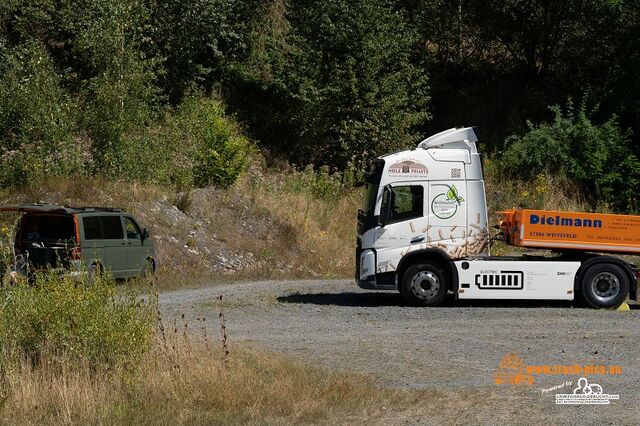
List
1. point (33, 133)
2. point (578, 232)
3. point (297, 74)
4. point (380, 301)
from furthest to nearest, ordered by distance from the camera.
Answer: point (297, 74)
point (33, 133)
point (380, 301)
point (578, 232)

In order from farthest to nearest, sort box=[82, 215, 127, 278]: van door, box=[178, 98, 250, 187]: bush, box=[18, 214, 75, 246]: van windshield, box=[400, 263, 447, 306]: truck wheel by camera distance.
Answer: box=[178, 98, 250, 187]: bush < box=[82, 215, 127, 278]: van door < box=[18, 214, 75, 246]: van windshield < box=[400, 263, 447, 306]: truck wheel

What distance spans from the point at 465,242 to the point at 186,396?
957cm

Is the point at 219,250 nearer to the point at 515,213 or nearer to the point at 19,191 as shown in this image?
the point at 19,191

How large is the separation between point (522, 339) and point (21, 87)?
19.8m

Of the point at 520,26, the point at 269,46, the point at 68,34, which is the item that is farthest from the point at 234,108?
the point at 520,26

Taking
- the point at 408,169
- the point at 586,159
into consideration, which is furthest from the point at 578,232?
the point at 586,159

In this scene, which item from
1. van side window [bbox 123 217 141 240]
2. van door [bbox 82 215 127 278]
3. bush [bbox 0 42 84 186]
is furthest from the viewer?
bush [bbox 0 42 84 186]

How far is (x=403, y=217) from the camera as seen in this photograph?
63.3 feet

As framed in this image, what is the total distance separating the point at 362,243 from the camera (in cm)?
1972

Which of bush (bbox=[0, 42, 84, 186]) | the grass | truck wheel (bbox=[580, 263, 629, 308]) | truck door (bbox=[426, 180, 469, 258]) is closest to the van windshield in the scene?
bush (bbox=[0, 42, 84, 186])

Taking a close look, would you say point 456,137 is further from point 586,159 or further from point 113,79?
point 586,159

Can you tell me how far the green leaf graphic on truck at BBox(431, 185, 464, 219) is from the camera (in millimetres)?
19234

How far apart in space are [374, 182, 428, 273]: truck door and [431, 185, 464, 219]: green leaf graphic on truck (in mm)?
276

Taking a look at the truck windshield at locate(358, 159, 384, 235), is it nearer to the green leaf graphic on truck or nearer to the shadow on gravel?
the green leaf graphic on truck
